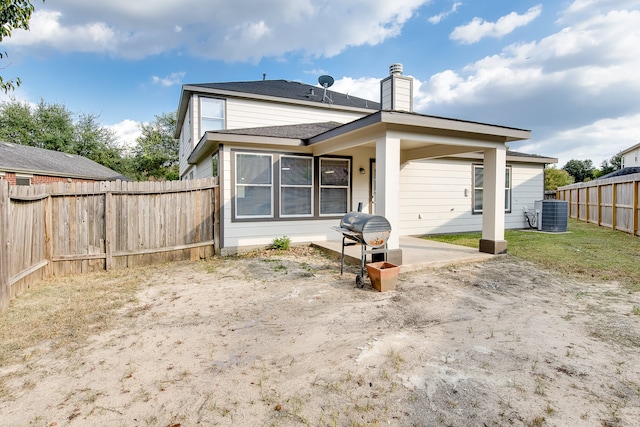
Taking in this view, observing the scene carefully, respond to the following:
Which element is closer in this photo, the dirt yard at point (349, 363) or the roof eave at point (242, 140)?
the dirt yard at point (349, 363)

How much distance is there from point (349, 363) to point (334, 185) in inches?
248

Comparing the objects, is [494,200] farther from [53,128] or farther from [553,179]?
[53,128]

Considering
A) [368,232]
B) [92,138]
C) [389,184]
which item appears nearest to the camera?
[368,232]

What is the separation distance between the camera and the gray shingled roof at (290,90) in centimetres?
1095

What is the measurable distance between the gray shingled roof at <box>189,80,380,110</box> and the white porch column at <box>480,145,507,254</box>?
680cm

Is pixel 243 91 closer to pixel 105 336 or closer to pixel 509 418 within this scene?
pixel 105 336

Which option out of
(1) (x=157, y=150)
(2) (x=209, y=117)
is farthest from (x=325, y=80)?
(1) (x=157, y=150)

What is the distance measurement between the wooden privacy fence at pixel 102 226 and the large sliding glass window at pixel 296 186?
66.1 inches

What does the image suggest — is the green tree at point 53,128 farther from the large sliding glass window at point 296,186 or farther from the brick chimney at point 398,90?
the brick chimney at point 398,90

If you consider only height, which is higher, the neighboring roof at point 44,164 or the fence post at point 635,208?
the neighboring roof at point 44,164

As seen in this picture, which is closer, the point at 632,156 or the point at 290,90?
the point at 290,90

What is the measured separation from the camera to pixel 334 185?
337 inches

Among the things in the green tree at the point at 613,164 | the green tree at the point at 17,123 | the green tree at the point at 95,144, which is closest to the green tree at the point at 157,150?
the green tree at the point at 95,144

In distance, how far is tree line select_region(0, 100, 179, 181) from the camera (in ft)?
84.2
